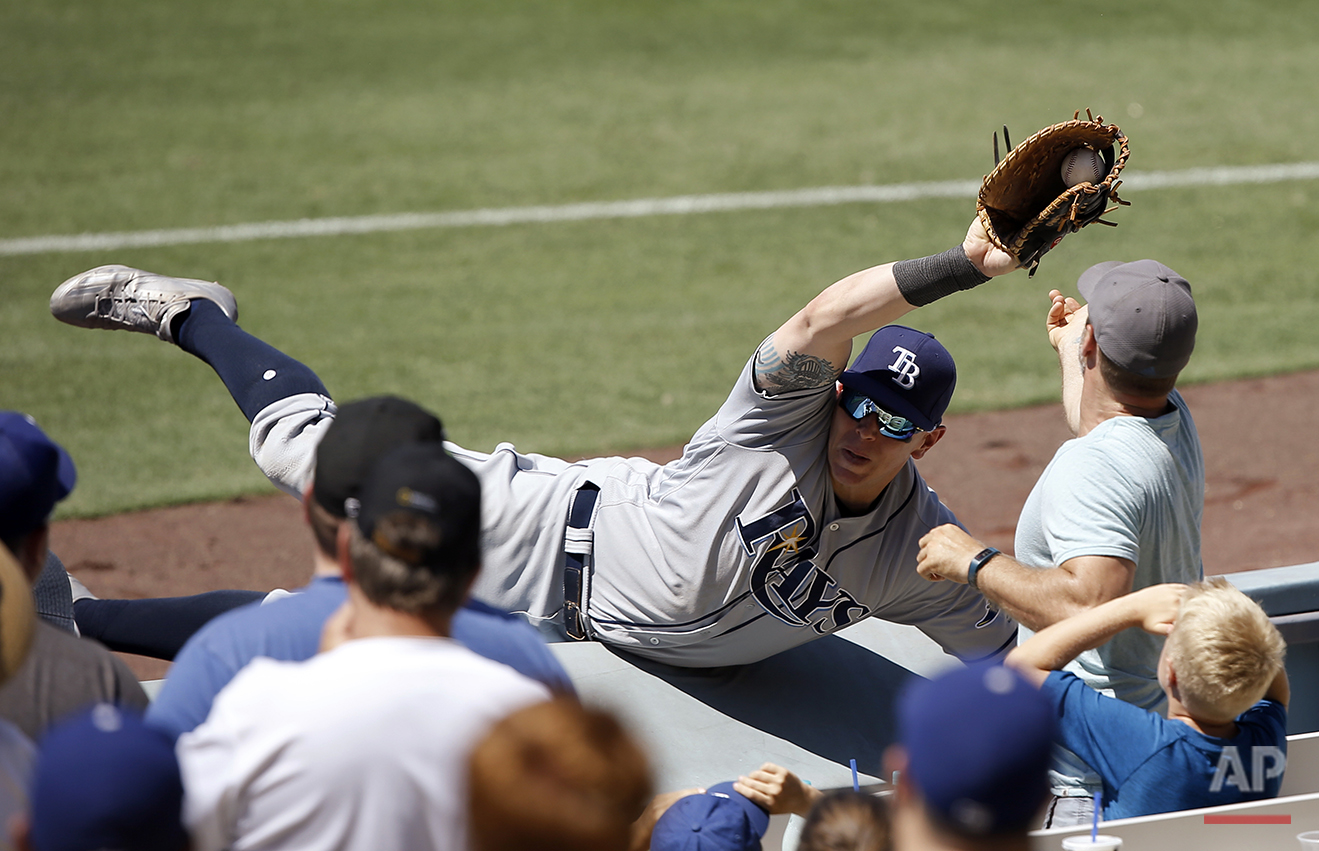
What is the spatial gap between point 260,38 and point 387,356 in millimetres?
6146

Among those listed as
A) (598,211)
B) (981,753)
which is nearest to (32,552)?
(981,753)

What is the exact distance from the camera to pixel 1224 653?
2.13m

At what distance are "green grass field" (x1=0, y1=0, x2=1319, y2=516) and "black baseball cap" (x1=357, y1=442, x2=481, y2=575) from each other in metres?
4.04

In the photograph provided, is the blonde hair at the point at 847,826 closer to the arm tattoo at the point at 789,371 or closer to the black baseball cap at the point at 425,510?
the black baseball cap at the point at 425,510

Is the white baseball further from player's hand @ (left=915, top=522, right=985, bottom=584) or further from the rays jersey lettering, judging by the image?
the rays jersey lettering

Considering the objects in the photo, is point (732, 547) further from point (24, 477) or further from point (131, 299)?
point (131, 299)

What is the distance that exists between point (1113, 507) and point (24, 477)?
201cm

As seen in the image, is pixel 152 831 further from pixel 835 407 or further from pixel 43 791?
pixel 835 407

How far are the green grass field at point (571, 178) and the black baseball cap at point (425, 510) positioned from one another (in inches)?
159

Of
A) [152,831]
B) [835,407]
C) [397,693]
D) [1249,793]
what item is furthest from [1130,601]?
[152,831]

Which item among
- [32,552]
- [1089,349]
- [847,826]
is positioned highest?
[1089,349]

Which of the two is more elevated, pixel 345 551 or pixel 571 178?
pixel 571 178

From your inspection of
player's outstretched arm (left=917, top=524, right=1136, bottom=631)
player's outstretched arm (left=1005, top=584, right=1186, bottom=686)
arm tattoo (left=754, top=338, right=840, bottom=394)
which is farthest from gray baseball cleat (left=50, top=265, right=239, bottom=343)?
player's outstretched arm (left=1005, top=584, right=1186, bottom=686)

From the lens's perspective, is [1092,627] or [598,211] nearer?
[1092,627]
